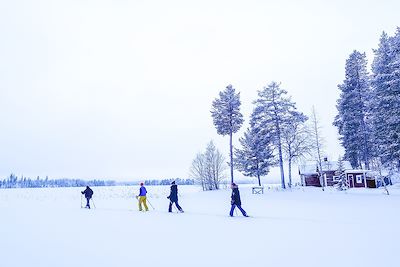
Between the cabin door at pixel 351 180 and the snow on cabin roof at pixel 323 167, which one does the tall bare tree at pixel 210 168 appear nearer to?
the snow on cabin roof at pixel 323 167

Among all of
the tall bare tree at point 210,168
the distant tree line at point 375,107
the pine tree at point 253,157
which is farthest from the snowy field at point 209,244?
the tall bare tree at point 210,168

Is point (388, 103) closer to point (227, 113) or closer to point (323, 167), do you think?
point (227, 113)

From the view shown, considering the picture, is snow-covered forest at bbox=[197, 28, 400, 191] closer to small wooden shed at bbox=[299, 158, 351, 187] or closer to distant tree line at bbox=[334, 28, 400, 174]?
distant tree line at bbox=[334, 28, 400, 174]

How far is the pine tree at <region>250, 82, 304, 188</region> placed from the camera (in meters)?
41.4

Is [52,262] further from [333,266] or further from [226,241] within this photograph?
[333,266]

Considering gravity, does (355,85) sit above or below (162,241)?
above

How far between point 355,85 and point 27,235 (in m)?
45.4

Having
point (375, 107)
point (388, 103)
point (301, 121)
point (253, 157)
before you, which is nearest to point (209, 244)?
point (388, 103)

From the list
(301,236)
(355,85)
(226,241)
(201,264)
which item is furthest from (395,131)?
(201,264)

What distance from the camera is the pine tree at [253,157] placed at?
49188mm

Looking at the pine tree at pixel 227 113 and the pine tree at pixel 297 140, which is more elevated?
the pine tree at pixel 227 113

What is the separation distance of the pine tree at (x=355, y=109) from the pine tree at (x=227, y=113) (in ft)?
51.2

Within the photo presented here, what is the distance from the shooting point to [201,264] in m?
6.86

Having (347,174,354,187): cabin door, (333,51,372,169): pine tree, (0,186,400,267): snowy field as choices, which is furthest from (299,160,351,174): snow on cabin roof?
(0,186,400,267): snowy field
